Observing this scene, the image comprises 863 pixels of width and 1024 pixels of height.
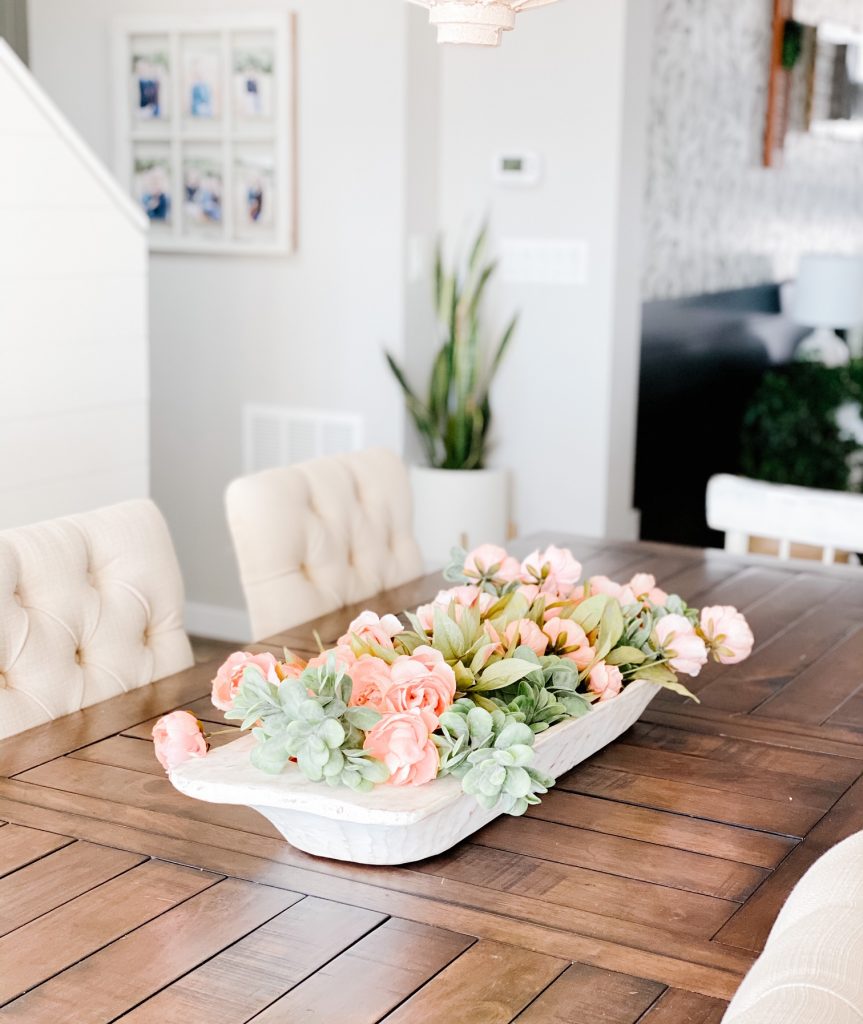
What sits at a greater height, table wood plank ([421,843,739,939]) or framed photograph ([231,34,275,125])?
framed photograph ([231,34,275,125])

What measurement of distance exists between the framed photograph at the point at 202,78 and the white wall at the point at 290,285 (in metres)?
0.11

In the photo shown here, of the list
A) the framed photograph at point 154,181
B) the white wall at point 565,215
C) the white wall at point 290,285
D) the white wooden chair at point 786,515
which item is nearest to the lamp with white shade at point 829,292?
the white wall at point 565,215

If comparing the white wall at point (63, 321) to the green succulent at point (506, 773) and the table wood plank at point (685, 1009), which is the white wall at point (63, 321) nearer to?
the green succulent at point (506, 773)

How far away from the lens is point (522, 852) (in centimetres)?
146

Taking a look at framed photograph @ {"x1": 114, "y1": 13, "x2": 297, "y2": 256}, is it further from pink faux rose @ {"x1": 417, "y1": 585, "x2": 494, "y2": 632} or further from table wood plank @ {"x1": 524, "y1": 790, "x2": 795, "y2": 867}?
table wood plank @ {"x1": 524, "y1": 790, "x2": 795, "y2": 867}

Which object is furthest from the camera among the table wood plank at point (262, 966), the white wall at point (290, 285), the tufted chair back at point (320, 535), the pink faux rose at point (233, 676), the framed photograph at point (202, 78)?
the framed photograph at point (202, 78)

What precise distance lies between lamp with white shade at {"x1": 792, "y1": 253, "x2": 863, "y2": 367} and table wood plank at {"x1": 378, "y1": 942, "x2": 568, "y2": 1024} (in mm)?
4820

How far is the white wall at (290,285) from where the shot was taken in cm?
427

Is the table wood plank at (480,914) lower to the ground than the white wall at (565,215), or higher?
lower

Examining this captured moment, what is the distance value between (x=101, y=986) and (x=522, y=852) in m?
0.46

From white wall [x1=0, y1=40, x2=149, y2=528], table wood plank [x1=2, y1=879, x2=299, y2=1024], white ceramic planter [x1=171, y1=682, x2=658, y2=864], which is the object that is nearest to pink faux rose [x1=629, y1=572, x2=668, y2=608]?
white ceramic planter [x1=171, y1=682, x2=658, y2=864]

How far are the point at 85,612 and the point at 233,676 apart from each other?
0.56m

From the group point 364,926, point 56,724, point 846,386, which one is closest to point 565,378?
point 846,386

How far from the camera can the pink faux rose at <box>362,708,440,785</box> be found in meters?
1.38
